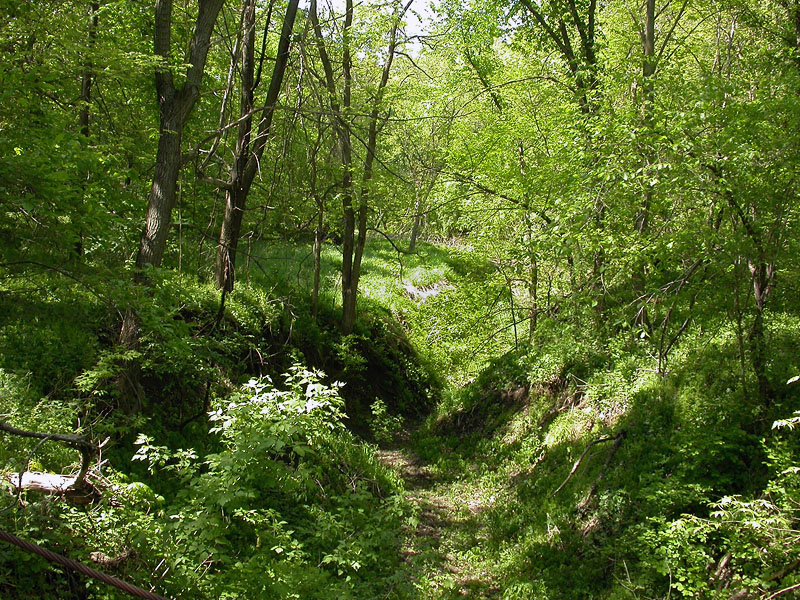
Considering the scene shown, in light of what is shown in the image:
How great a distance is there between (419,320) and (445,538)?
5.26m

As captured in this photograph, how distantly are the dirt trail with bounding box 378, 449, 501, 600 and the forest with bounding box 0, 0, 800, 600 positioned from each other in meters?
0.06

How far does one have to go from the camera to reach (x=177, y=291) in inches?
198

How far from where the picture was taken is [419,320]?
1213 cm

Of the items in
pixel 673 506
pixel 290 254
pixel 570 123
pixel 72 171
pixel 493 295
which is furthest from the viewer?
pixel 290 254

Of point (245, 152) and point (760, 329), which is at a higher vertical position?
point (245, 152)

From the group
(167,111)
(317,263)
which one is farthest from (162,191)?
(317,263)

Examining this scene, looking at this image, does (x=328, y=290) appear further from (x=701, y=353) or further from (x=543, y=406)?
(x=701, y=353)

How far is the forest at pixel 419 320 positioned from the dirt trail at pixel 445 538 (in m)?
0.06

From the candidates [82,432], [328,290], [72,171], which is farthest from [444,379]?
[72,171]

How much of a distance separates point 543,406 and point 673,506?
4509mm

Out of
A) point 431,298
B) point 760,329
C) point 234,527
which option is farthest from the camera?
point 431,298

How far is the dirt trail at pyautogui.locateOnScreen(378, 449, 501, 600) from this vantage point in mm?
6359

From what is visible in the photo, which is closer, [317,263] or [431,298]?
[317,263]

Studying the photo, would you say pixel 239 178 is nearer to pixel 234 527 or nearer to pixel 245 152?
pixel 245 152
